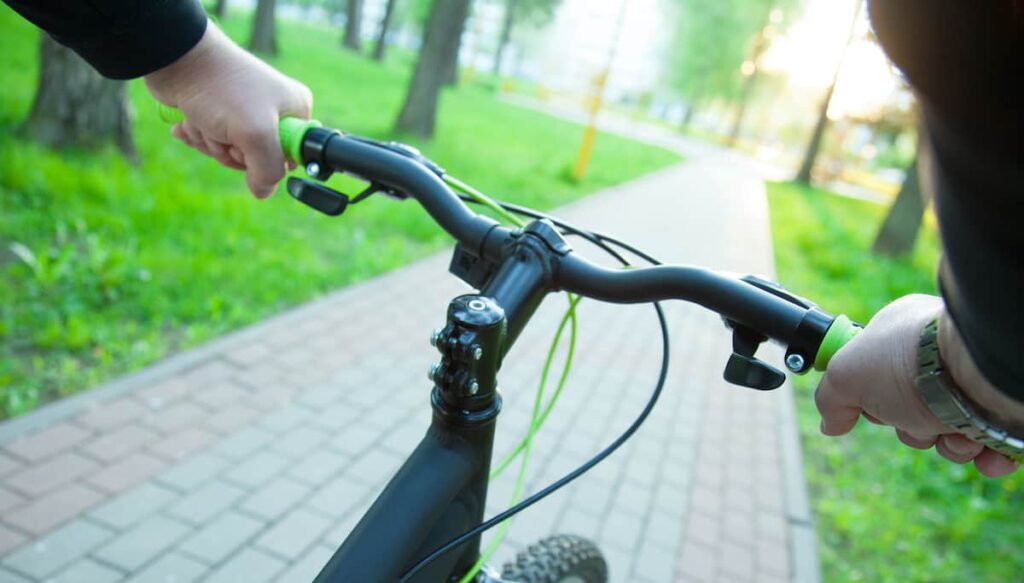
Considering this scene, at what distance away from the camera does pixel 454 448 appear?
1111 millimetres

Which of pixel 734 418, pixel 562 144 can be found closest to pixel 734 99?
pixel 562 144

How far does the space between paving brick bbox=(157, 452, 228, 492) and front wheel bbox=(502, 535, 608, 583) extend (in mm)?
1892

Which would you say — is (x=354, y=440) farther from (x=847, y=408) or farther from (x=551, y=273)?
(x=847, y=408)

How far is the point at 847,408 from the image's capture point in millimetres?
1013

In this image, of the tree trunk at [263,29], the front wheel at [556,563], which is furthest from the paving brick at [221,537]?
the tree trunk at [263,29]

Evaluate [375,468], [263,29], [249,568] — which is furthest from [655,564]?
[263,29]

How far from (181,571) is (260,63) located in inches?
84.8

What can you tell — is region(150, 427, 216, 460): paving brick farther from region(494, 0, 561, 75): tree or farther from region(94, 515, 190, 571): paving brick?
region(494, 0, 561, 75): tree

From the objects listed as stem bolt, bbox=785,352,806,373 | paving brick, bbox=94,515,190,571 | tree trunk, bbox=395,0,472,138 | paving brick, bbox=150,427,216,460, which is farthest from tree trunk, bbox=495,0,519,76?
stem bolt, bbox=785,352,806,373

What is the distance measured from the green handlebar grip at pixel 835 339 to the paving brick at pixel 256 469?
2848mm

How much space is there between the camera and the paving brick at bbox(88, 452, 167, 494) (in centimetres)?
303

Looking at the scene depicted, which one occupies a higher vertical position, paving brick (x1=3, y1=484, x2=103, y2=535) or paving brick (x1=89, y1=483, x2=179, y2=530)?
paving brick (x1=3, y1=484, x2=103, y2=535)

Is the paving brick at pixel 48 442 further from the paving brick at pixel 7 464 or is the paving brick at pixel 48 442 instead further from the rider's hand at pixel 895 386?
the rider's hand at pixel 895 386

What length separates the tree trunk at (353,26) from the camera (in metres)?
28.1
